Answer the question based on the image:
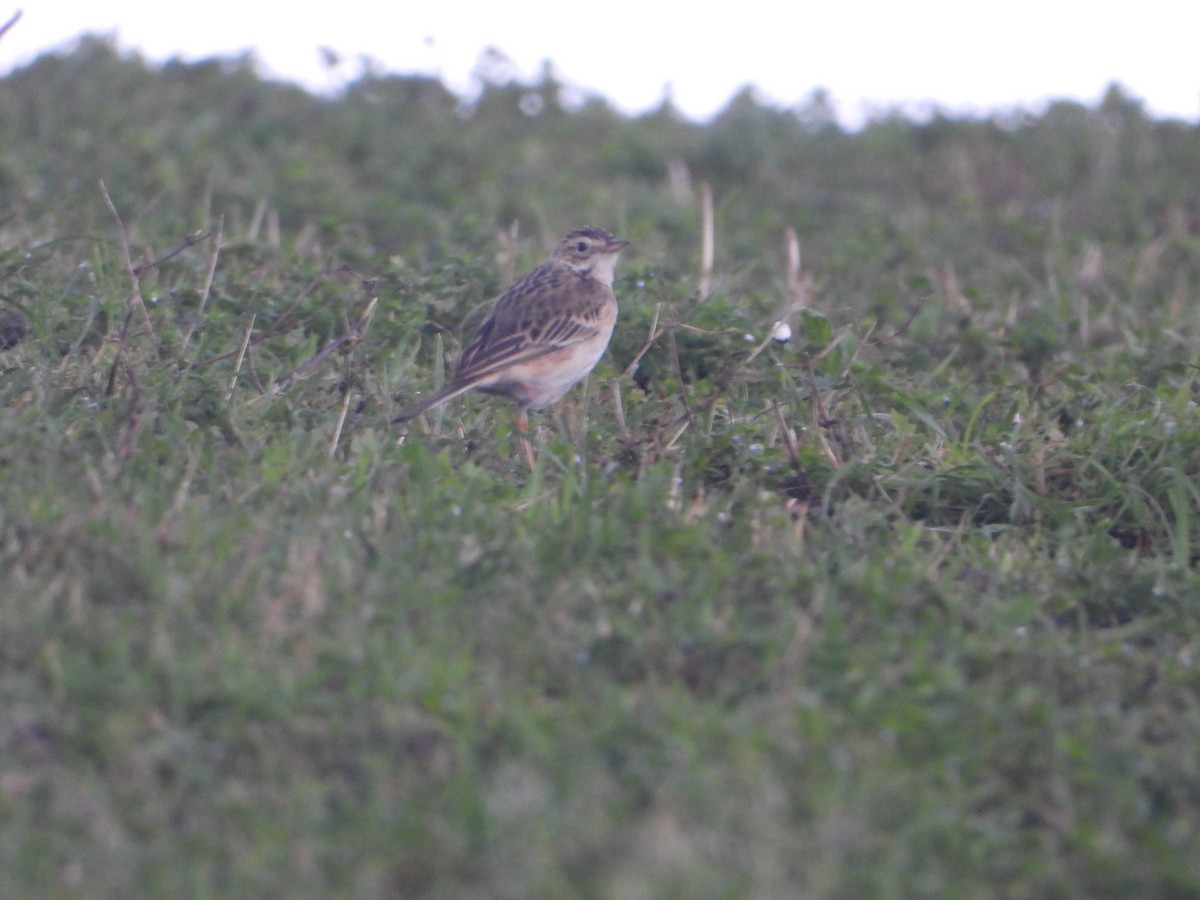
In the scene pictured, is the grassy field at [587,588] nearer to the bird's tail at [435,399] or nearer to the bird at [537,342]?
the bird's tail at [435,399]

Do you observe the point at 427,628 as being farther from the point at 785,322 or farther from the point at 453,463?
the point at 785,322

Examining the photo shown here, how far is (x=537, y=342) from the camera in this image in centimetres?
634

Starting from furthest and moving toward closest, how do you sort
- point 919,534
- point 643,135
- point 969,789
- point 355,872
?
point 643,135, point 919,534, point 969,789, point 355,872

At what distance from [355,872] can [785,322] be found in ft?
12.5

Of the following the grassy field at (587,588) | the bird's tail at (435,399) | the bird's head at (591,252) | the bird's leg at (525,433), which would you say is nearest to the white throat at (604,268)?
the bird's head at (591,252)

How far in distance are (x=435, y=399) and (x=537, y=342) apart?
2.15 ft

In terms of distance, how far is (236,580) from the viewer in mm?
4164

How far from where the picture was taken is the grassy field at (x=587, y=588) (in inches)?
134

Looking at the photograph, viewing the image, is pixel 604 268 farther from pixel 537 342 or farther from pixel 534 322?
pixel 537 342

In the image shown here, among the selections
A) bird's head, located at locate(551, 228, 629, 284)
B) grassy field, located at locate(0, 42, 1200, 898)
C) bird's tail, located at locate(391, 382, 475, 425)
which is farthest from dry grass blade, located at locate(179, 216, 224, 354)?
bird's head, located at locate(551, 228, 629, 284)

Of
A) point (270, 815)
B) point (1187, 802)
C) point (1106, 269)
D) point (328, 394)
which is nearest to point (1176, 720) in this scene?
point (1187, 802)

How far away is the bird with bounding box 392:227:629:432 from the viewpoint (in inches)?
244

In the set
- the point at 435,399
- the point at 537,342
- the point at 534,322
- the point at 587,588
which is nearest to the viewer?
the point at 587,588

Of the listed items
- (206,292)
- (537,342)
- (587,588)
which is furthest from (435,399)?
(587,588)
